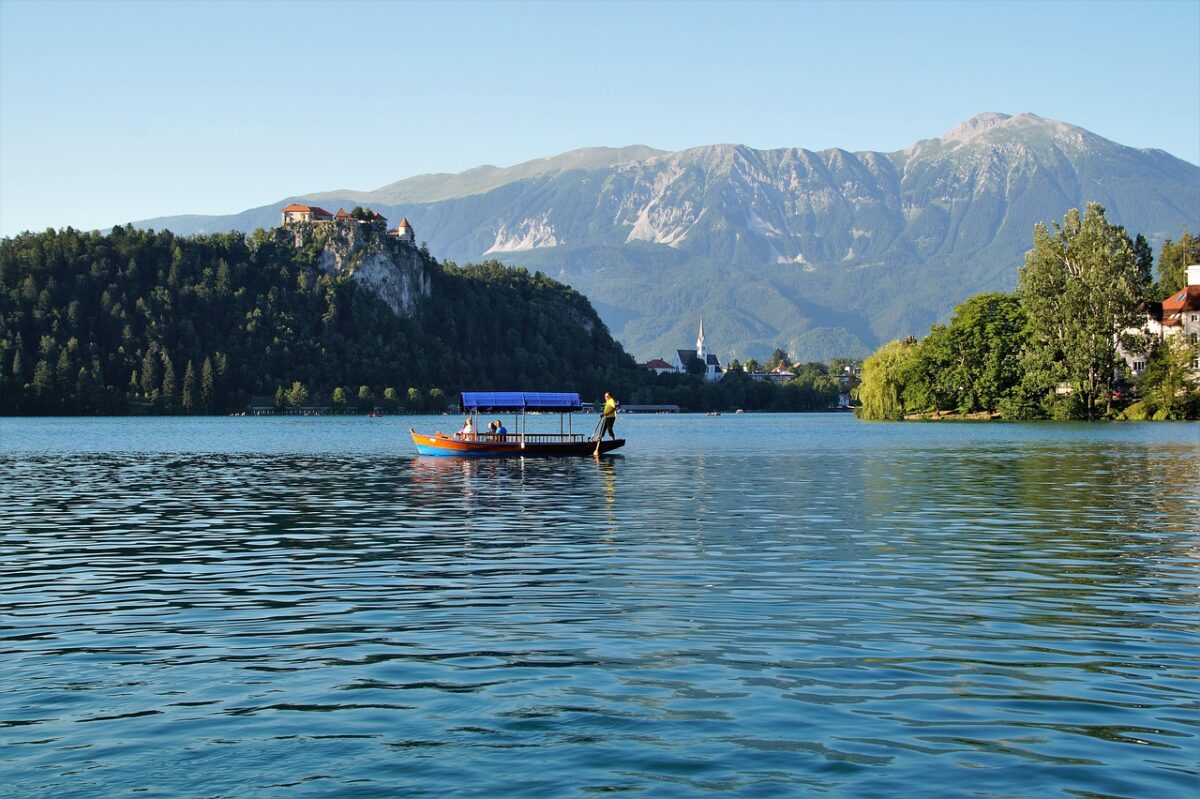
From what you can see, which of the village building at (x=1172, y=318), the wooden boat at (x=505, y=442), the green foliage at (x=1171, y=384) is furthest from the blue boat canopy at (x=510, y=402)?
the village building at (x=1172, y=318)

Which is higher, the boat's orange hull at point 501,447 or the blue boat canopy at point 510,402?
the blue boat canopy at point 510,402

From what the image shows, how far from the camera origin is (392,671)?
18.7 m

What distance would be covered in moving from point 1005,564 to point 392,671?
17.1m

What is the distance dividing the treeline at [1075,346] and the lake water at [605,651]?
351ft

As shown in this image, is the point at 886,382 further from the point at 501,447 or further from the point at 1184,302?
the point at 501,447

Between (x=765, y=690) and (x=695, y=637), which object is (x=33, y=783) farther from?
(x=695, y=637)

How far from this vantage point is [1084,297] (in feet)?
477

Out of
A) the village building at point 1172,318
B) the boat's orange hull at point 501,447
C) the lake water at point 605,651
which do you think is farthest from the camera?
the village building at point 1172,318

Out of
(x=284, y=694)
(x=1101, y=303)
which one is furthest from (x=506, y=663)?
(x=1101, y=303)

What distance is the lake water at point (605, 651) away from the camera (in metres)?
14.2

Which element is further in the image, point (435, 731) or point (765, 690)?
point (765, 690)

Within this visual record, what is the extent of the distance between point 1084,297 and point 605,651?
138m

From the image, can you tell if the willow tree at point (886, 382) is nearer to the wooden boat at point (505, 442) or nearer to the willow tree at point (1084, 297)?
the willow tree at point (1084, 297)

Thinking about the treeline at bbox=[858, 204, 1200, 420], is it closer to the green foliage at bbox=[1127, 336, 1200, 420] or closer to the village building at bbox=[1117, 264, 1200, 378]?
the green foliage at bbox=[1127, 336, 1200, 420]
